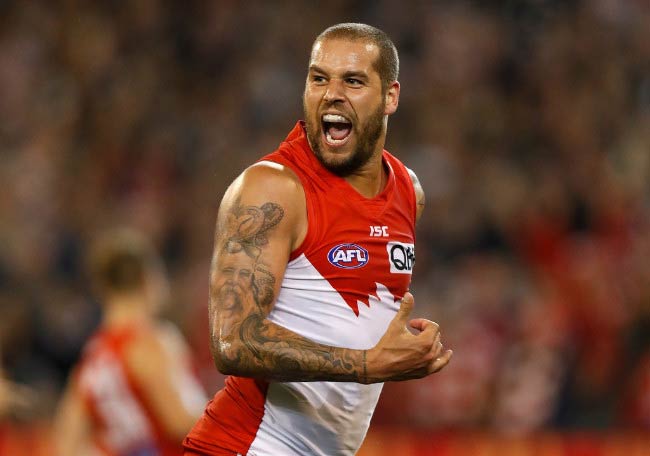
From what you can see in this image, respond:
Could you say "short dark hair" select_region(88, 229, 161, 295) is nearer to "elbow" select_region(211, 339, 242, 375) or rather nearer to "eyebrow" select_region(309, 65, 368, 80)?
"eyebrow" select_region(309, 65, 368, 80)

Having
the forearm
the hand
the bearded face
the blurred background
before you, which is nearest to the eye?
the bearded face

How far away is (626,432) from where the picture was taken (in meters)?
7.50

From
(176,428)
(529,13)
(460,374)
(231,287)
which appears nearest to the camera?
(231,287)

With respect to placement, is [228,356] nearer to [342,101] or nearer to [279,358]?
[279,358]

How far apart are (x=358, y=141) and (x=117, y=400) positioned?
8.85 feet

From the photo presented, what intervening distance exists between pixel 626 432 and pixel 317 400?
12.4 feet

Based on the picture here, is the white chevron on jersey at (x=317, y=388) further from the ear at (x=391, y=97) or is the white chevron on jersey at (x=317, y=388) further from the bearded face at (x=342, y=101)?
the ear at (x=391, y=97)


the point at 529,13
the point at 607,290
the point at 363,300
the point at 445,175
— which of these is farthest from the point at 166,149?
the point at 363,300

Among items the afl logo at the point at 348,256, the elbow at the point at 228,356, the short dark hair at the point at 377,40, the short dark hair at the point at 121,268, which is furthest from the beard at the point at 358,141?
the short dark hair at the point at 121,268

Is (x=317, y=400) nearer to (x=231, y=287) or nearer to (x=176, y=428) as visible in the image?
(x=231, y=287)

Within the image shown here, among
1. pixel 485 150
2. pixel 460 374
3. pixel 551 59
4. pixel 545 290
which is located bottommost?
pixel 460 374

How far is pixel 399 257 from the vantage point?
4410 millimetres

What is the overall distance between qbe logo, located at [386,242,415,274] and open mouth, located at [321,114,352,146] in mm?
415

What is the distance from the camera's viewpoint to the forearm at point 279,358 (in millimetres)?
3854
